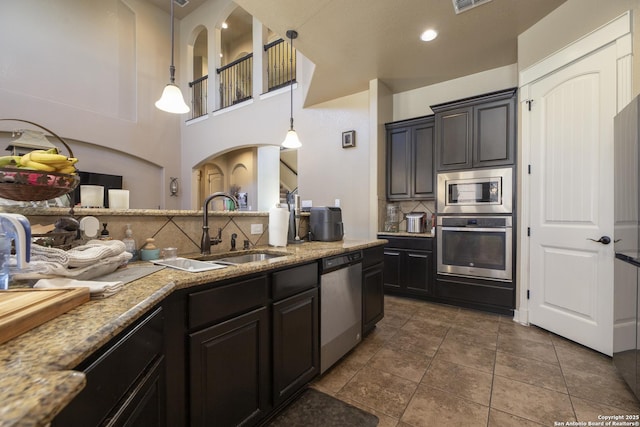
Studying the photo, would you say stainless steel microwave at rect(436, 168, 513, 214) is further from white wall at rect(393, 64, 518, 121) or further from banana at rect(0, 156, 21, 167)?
banana at rect(0, 156, 21, 167)

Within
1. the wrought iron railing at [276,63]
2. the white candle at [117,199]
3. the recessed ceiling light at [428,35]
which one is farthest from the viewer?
the wrought iron railing at [276,63]

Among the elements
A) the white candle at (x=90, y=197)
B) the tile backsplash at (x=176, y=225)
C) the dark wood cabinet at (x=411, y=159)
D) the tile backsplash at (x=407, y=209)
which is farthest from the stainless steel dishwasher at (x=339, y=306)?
the dark wood cabinet at (x=411, y=159)

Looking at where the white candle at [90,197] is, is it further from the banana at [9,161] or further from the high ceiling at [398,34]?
the high ceiling at [398,34]

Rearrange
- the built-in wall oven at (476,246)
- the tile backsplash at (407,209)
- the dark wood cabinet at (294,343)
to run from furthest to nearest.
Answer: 1. the tile backsplash at (407,209)
2. the built-in wall oven at (476,246)
3. the dark wood cabinet at (294,343)

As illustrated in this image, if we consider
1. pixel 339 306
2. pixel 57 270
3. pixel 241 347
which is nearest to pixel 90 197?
pixel 57 270

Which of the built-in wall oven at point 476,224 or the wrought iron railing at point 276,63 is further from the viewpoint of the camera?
the wrought iron railing at point 276,63

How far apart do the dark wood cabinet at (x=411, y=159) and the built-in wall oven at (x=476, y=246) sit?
58 cm

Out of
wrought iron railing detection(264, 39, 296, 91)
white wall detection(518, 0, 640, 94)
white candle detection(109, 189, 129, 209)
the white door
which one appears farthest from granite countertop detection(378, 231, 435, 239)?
wrought iron railing detection(264, 39, 296, 91)

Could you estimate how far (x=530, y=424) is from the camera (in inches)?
58.0

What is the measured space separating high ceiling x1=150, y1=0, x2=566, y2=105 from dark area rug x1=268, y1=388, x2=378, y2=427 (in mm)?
3092

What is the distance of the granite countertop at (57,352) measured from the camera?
38 centimetres

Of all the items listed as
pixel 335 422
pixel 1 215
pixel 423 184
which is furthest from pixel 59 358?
pixel 423 184

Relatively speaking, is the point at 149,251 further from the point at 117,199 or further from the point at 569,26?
the point at 569,26

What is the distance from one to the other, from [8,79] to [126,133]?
1716 mm
